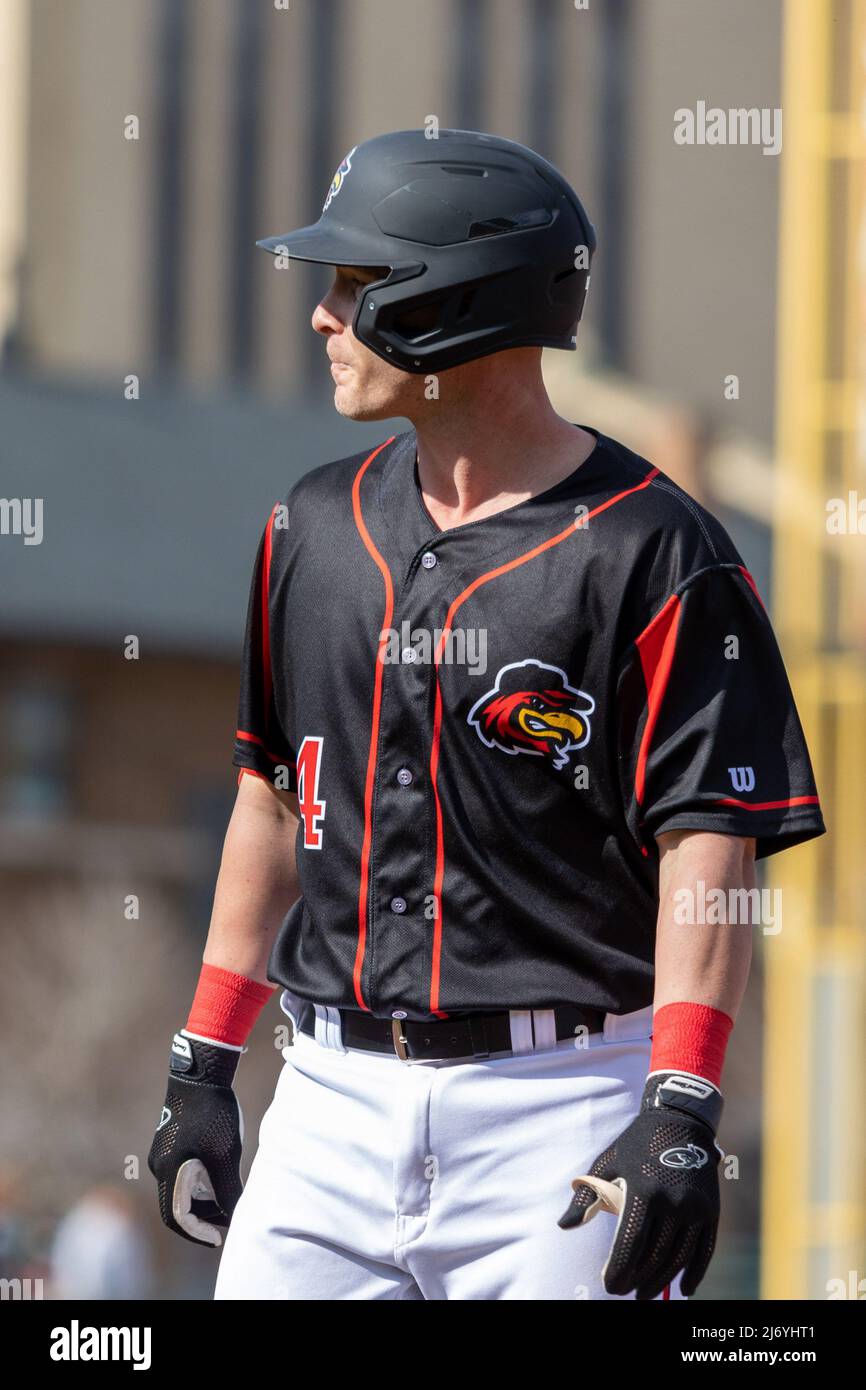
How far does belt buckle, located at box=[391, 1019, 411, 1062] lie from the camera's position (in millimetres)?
3523

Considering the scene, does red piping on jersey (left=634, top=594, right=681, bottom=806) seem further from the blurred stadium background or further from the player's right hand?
the blurred stadium background

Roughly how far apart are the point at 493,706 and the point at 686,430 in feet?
75.0

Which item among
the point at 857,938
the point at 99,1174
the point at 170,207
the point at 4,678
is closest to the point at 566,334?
the point at 857,938

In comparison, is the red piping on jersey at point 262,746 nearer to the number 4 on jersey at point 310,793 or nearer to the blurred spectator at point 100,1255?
the number 4 on jersey at point 310,793

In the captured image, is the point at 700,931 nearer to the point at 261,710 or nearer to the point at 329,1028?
the point at 329,1028

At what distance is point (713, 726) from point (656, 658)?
0.44 feet

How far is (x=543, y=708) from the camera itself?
136 inches

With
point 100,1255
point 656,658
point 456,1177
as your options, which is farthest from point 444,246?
point 100,1255

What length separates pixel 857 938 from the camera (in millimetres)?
11188

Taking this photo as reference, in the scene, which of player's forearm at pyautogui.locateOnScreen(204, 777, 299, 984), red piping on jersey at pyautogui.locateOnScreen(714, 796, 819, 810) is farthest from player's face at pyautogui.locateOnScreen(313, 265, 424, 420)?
red piping on jersey at pyautogui.locateOnScreen(714, 796, 819, 810)

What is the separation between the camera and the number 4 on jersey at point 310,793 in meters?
3.64

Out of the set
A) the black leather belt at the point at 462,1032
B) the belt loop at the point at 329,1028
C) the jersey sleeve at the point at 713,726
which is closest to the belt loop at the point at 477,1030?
the black leather belt at the point at 462,1032

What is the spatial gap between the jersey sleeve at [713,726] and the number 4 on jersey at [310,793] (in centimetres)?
51
